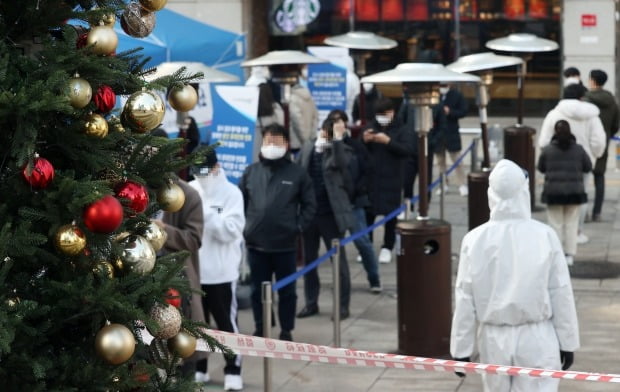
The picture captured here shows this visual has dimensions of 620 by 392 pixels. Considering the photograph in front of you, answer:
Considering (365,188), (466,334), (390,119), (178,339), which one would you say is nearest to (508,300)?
(466,334)

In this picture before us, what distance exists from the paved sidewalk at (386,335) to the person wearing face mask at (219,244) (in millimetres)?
564

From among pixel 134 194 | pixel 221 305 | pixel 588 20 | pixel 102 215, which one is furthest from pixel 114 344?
pixel 588 20

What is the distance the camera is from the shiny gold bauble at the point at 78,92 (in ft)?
13.0

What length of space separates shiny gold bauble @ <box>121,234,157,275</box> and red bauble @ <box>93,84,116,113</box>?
45cm

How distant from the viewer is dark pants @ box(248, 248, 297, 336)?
36.8 feet

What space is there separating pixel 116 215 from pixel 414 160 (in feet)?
42.0

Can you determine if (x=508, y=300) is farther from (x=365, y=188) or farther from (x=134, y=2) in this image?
(x=365, y=188)

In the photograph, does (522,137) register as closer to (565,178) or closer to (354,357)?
(565,178)

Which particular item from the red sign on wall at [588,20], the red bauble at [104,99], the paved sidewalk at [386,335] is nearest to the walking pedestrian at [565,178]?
the paved sidewalk at [386,335]

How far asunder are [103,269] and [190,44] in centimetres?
1147

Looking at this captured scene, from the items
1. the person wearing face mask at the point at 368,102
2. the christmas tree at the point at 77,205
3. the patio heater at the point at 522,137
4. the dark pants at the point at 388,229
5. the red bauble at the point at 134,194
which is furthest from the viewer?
the patio heater at the point at 522,137

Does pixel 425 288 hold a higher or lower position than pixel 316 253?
higher

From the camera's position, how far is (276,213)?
11.1 m

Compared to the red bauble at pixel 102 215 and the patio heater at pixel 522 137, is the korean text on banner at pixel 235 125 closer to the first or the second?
the patio heater at pixel 522 137
